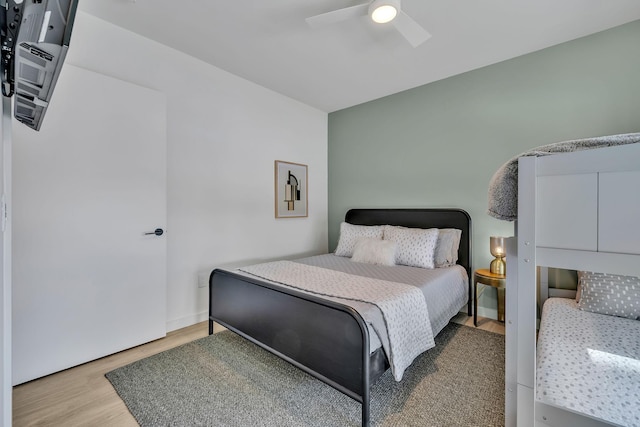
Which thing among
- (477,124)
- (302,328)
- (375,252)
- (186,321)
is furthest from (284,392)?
(477,124)

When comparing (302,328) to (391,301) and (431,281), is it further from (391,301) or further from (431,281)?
(431,281)

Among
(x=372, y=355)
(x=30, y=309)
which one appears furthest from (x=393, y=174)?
(x=30, y=309)

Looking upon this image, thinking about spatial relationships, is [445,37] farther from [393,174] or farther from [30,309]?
[30,309]

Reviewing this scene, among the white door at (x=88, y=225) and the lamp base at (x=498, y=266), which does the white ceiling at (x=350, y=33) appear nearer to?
the white door at (x=88, y=225)

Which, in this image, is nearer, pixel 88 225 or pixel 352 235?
pixel 88 225

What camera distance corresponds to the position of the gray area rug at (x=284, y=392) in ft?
5.04

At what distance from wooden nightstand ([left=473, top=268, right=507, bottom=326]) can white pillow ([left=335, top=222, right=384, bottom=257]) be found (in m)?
1.03

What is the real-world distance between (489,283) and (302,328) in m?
1.80

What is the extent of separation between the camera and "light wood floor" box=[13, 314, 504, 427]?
1.53m

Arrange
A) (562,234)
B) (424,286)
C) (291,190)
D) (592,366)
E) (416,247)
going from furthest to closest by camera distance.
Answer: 1. (291,190)
2. (416,247)
3. (424,286)
4. (592,366)
5. (562,234)

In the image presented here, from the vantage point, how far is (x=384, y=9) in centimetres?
184

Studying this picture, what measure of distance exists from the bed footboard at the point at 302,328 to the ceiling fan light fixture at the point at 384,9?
1865 mm

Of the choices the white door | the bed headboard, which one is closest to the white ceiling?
the white door

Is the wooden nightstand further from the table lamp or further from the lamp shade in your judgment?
the lamp shade
